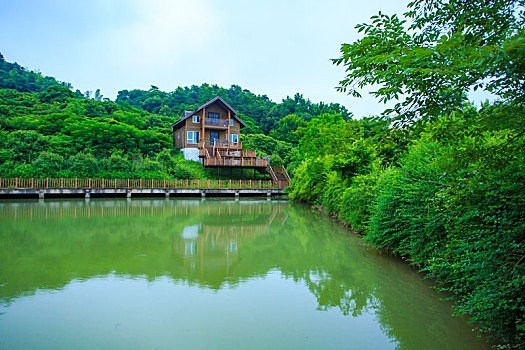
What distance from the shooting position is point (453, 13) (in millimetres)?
4051

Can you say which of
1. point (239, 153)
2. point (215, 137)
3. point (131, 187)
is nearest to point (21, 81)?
point (215, 137)

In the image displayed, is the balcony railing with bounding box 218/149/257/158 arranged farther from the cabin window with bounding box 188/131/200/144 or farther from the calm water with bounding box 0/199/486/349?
the calm water with bounding box 0/199/486/349

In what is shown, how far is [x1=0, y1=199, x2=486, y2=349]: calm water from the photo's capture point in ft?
14.5

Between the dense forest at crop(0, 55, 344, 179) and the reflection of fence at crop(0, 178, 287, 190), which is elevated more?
the dense forest at crop(0, 55, 344, 179)

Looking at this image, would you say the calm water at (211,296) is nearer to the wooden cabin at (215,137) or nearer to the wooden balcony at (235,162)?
the wooden balcony at (235,162)

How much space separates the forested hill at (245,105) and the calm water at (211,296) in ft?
126

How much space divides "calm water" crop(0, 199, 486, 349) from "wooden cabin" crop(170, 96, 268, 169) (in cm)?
1970

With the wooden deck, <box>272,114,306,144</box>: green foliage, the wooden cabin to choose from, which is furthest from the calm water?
<box>272,114,306,144</box>: green foliage

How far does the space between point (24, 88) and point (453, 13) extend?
5961 centimetres

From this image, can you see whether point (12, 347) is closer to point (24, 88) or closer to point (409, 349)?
point (409, 349)

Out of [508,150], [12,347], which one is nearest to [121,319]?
[12,347]

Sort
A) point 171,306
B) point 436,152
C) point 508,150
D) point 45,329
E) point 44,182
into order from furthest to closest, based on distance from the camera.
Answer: point 44,182
point 436,152
point 171,306
point 45,329
point 508,150

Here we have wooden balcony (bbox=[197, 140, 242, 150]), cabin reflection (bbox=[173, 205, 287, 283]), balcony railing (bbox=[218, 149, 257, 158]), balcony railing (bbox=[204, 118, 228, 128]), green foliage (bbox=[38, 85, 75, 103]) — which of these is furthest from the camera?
green foliage (bbox=[38, 85, 75, 103])

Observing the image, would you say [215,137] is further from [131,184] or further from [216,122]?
[131,184]
